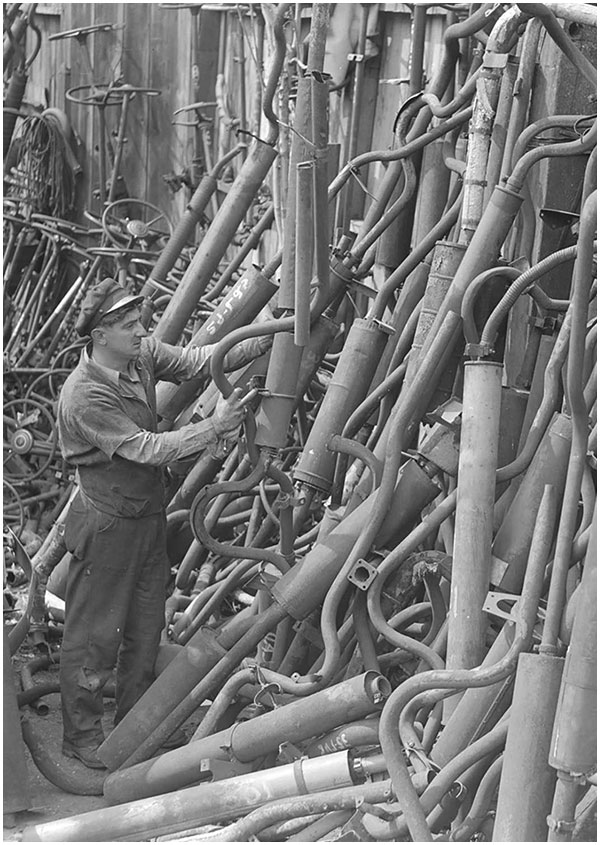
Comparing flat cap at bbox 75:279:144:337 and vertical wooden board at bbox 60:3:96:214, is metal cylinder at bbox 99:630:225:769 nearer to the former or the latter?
flat cap at bbox 75:279:144:337

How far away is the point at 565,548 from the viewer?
10.1ft

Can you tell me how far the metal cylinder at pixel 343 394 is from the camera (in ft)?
13.6

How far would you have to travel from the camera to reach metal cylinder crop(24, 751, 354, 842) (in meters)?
3.41

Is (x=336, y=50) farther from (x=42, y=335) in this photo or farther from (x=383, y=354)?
(x=42, y=335)

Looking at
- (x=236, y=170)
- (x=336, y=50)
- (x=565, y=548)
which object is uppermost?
(x=336, y=50)

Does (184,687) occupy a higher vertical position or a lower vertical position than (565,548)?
lower

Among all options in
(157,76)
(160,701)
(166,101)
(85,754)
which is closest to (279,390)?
(160,701)

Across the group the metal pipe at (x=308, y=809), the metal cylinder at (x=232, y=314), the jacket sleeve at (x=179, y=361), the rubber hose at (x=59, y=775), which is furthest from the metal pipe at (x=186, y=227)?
the metal pipe at (x=308, y=809)

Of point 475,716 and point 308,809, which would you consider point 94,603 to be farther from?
point 475,716

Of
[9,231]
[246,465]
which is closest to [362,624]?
[246,465]

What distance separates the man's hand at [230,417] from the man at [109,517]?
0.27 metres

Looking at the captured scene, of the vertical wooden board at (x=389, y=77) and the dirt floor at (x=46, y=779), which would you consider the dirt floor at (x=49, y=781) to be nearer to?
the dirt floor at (x=46, y=779)

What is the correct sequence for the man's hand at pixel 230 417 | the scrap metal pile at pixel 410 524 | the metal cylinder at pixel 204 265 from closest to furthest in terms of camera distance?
the scrap metal pile at pixel 410 524 < the man's hand at pixel 230 417 < the metal cylinder at pixel 204 265

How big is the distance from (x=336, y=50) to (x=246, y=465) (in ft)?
6.94
